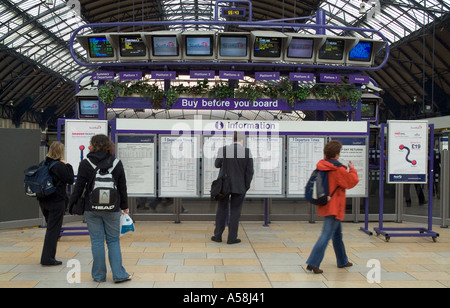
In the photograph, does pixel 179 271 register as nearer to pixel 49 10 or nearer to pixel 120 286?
pixel 120 286

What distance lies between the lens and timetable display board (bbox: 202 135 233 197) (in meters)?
8.41

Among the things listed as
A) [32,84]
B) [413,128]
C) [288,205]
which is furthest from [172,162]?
[32,84]

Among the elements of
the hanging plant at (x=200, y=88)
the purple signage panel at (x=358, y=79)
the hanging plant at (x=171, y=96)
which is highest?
the purple signage panel at (x=358, y=79)

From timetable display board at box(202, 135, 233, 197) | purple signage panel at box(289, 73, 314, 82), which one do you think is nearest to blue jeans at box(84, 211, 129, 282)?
timetable display board at box(202, 135, 233, 197)

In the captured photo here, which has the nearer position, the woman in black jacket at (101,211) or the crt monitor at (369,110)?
the woman in black jacket at (101,211)

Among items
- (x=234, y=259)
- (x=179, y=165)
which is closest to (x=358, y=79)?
(x=179, y=165)

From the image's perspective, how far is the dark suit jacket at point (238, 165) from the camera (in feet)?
23.1

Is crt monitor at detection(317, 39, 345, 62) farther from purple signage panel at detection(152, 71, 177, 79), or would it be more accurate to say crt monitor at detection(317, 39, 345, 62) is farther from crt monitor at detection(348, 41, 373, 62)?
purple signage panel at detection(152, 71, 177, 79)

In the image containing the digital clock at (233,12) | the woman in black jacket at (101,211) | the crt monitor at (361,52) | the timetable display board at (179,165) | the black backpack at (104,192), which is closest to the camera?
the black backpack at (104,192)

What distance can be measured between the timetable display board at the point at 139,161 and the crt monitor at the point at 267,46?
3.17 m

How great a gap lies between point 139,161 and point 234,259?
9.40 ft

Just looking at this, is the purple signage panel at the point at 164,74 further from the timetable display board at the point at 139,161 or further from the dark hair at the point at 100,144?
the dark hair at the point at 100,144

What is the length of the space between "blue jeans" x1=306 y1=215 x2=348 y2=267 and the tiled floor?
153 millimetres

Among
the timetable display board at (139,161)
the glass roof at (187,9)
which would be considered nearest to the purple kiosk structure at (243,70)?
the timetable display board at (139,161)
